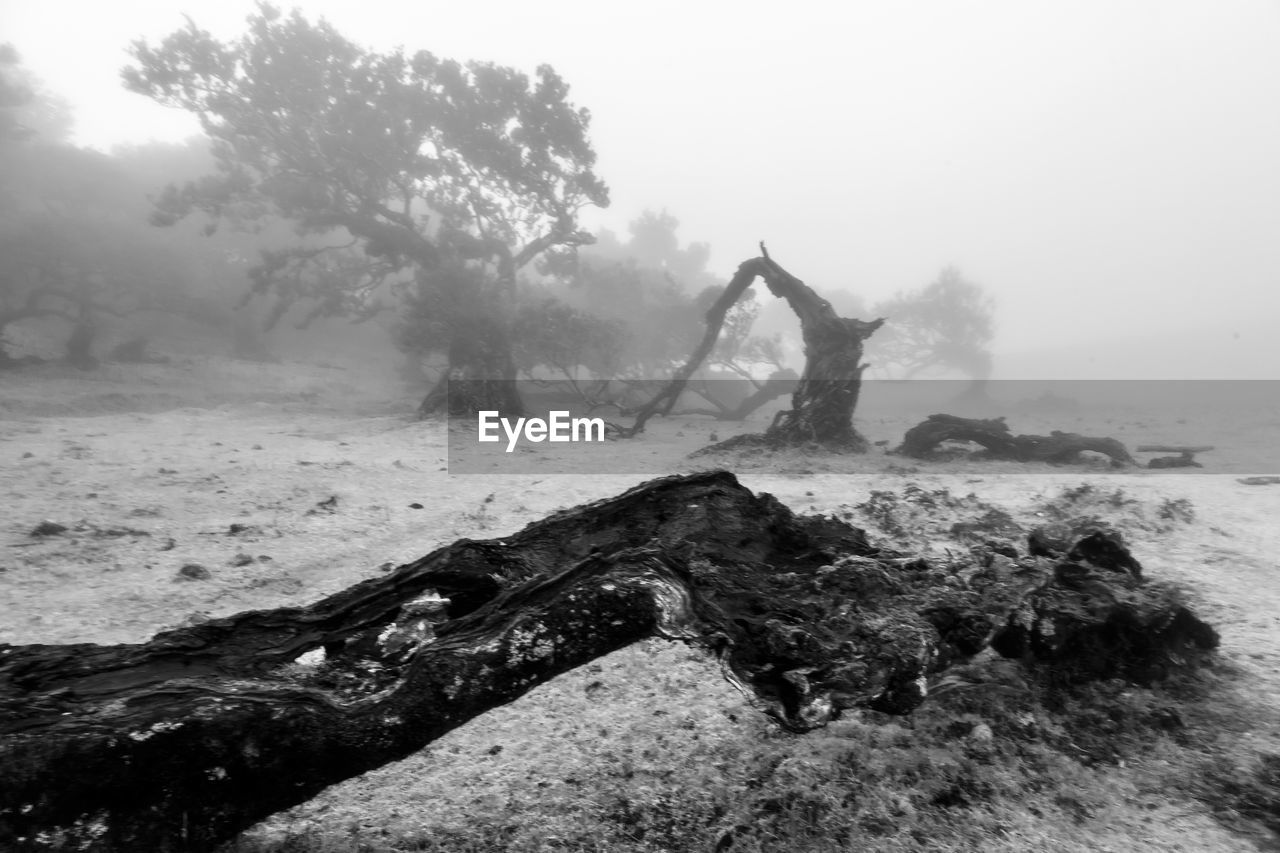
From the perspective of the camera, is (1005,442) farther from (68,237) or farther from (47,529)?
(68,237)

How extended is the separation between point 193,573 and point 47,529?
1.81m

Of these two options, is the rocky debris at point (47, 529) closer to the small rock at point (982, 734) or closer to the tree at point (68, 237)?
the small rock at point (982, 734)

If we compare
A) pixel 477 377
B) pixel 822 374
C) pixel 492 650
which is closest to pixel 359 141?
pixel 477 377

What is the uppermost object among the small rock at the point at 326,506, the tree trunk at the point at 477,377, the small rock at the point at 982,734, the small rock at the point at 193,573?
the tree trunk at the point at 477,377

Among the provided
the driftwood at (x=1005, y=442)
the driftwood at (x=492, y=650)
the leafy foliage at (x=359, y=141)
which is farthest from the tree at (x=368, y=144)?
the driftwood at (x=492, y=650)

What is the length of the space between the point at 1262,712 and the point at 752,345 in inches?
1035

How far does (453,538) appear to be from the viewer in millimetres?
6137

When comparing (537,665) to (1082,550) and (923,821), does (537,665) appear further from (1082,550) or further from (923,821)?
(1082,550)

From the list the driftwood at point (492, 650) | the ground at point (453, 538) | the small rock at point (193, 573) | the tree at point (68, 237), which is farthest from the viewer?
the tree at point (68, 237)

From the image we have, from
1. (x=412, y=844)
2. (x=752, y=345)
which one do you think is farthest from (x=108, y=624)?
(x=752, y=345)

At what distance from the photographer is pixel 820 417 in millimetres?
12289

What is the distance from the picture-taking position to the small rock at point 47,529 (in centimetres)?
546

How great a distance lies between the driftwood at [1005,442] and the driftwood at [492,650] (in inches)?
347

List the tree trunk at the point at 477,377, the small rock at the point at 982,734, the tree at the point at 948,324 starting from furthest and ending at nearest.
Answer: the tree at the point at 948,324 → the tree trunk at the point at 477,377 → the small rock at the point at 982,734
